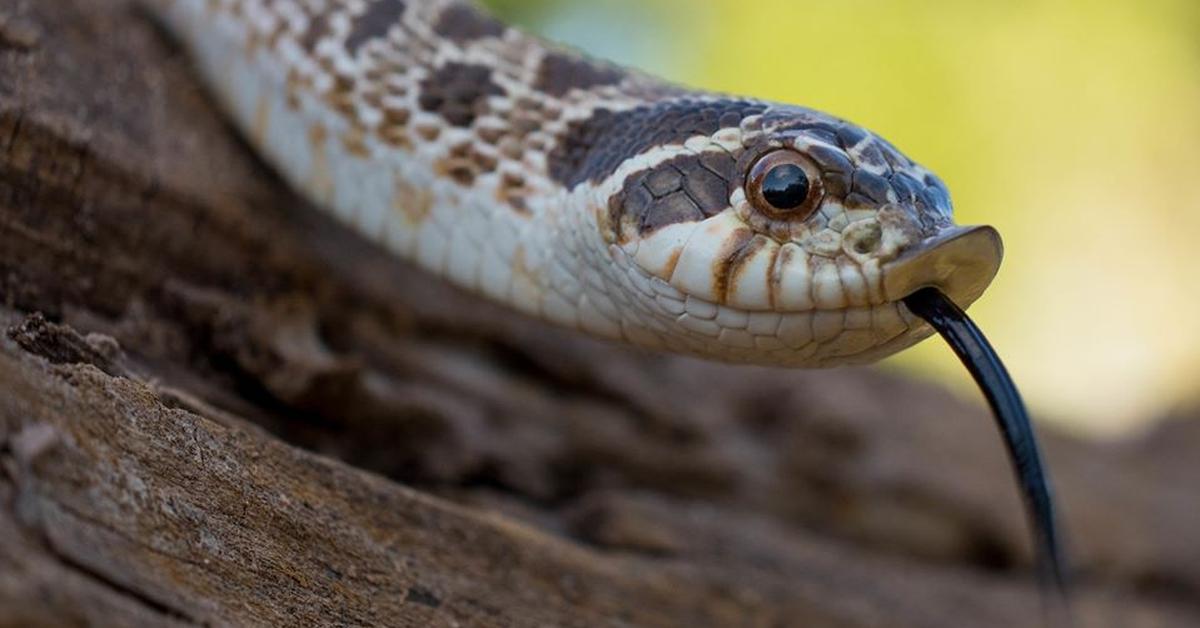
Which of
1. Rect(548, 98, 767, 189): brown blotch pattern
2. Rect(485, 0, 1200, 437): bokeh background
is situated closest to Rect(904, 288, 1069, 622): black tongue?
Rect(548, 98, 767, 189): brown blotch pattern

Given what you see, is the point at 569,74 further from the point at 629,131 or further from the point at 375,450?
the point at 375,450

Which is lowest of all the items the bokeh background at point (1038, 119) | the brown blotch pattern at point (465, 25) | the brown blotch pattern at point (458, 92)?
the brown blotch pattern at point (458, 92)

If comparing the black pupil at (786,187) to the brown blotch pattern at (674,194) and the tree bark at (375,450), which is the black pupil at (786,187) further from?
the tree bark at (375,450)

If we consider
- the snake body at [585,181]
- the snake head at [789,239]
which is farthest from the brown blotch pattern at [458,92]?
the snake head at [789,239]

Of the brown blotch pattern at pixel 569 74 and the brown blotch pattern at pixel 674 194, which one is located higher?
the brown blotch pattern at pixel 569 74

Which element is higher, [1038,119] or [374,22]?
[1038,119]

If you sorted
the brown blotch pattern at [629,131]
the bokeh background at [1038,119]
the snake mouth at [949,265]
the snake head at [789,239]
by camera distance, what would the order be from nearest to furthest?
1. the snake mouth at [949,265]
2. the snake head at [789,239]
3. the brown blotch pattern at [629,131]
4. the bokeh background at [1038,119]

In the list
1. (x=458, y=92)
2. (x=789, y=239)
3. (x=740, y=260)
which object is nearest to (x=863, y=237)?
(x=789, y=239)
